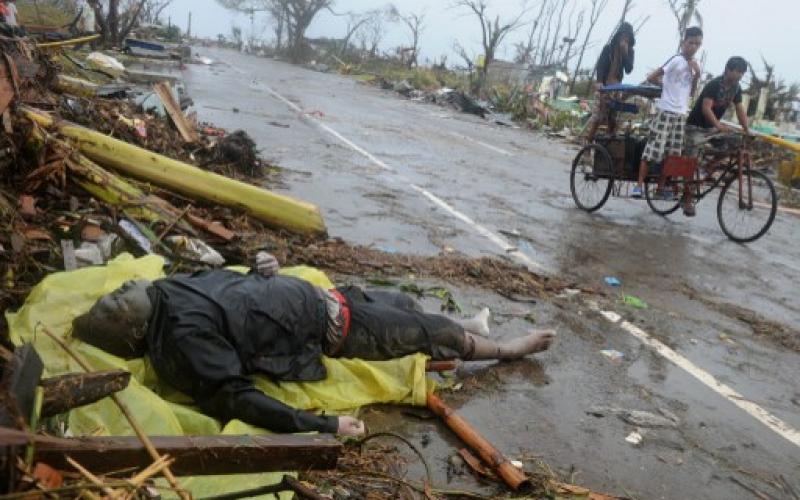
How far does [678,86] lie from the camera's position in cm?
819

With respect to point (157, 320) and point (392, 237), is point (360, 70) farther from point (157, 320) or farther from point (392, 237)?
point (157, 320)

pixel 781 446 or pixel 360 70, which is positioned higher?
pixel 360 70

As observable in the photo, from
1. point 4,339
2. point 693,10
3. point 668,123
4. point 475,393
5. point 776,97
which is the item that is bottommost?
point 475,393

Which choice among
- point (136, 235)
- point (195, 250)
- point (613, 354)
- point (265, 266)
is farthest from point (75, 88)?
point (613, 354)

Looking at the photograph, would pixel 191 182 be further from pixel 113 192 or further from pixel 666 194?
pixel 666 194

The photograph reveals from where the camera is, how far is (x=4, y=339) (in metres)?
3.27

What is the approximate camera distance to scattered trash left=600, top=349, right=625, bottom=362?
15.0ft

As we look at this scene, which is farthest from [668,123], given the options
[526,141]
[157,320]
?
[526,141]

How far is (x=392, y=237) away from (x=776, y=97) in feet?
56.9

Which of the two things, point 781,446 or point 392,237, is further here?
point 392,237

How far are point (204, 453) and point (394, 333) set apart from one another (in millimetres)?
1982

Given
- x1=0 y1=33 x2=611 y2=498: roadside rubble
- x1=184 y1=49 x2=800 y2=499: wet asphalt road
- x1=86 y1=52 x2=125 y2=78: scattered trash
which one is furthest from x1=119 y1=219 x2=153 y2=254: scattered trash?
x1=86 y1=52 x2=125 y2=78: scattered trash

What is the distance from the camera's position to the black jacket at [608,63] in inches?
412

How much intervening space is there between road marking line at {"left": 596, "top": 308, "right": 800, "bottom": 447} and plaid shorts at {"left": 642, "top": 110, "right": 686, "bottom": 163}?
151 inches
